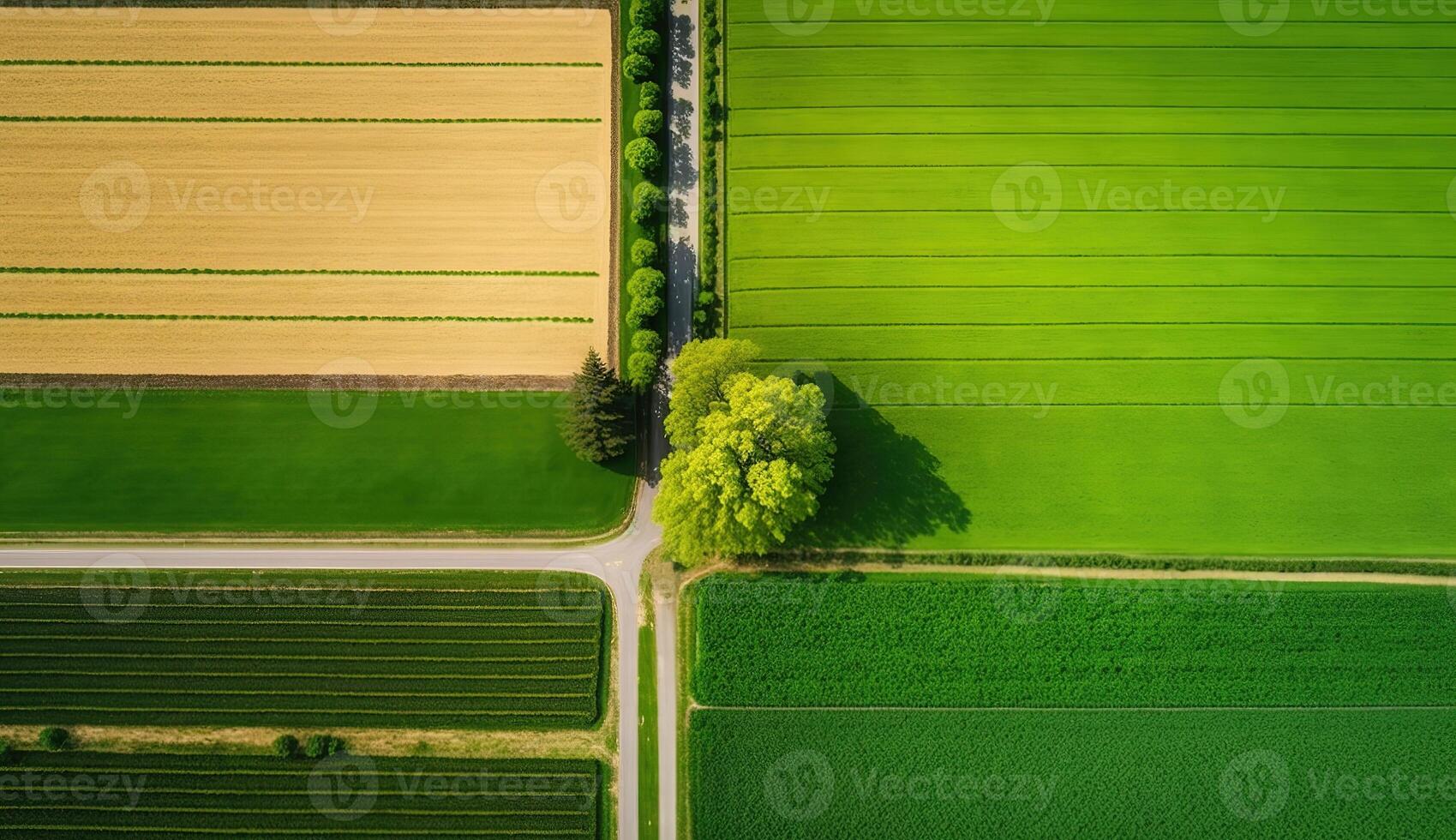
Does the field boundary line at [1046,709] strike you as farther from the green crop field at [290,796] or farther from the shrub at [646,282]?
the shrub at [646,282]

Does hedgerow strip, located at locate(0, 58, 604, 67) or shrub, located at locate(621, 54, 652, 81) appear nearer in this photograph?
shrub, located at locate(621, 54, 652, 81)

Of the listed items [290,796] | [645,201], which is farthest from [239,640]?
[645,201]

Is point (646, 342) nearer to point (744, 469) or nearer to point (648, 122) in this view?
point (744, 469)

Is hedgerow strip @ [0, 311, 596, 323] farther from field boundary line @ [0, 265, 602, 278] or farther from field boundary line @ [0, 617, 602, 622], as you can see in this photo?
field boundary line @ [0, 617, 602, 622]

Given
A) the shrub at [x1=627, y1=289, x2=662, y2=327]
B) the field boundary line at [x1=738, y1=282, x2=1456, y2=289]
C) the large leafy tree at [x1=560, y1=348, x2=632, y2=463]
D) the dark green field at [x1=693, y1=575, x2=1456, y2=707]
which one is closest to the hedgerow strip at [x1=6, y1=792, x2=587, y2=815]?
the dark green field at [x1=693, y1=575, x2=1456, y2=707]

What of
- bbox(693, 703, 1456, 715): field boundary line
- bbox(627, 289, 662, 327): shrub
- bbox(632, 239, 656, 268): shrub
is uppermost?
bbox(632, 239, 656, 268): shrub

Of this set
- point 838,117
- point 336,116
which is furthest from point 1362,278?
point 336,116

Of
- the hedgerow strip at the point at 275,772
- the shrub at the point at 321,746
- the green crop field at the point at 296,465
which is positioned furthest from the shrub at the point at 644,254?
the shrub at the point at 321,746
